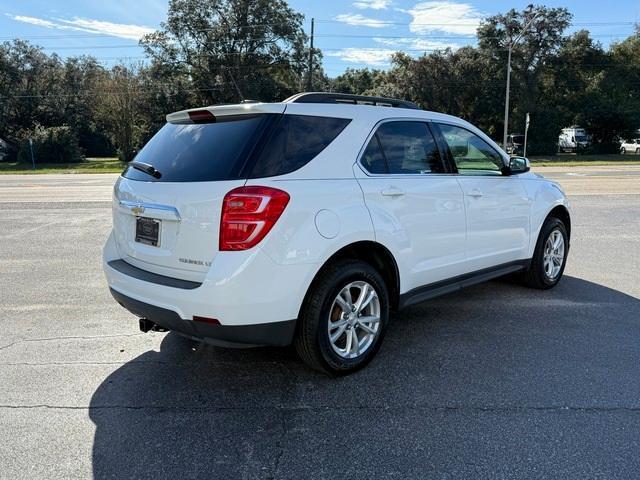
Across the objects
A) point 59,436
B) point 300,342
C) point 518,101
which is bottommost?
point 59,436

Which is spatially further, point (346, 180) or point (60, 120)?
point (60, 120)

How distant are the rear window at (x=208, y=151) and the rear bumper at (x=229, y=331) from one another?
851 millimetres

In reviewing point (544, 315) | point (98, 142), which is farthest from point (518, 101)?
point (544, 315)

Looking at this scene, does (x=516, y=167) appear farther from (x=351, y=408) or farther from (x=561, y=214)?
(x=351, y=408)

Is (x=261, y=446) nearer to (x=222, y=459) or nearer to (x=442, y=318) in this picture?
(x=222, y=459)

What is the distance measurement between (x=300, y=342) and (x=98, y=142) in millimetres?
52952

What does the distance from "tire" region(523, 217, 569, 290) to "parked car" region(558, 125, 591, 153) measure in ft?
133

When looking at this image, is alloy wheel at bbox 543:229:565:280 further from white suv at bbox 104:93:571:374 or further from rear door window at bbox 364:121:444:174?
rear door window at bbox 364:121:444:174

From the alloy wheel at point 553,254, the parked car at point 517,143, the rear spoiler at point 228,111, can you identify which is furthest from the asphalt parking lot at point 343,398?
the parked car at point 517,143

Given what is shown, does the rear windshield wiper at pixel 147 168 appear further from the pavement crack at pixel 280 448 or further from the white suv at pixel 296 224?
the pavement crack at pixel 280 448

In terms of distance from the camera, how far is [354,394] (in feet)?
11.4

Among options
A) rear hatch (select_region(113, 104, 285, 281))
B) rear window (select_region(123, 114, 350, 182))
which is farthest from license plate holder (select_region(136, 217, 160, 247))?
rear window (select_region(123, 114, 350, 182))

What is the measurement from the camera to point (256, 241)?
3.10 m

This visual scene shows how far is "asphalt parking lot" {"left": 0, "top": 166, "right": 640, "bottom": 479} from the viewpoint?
274 cm
